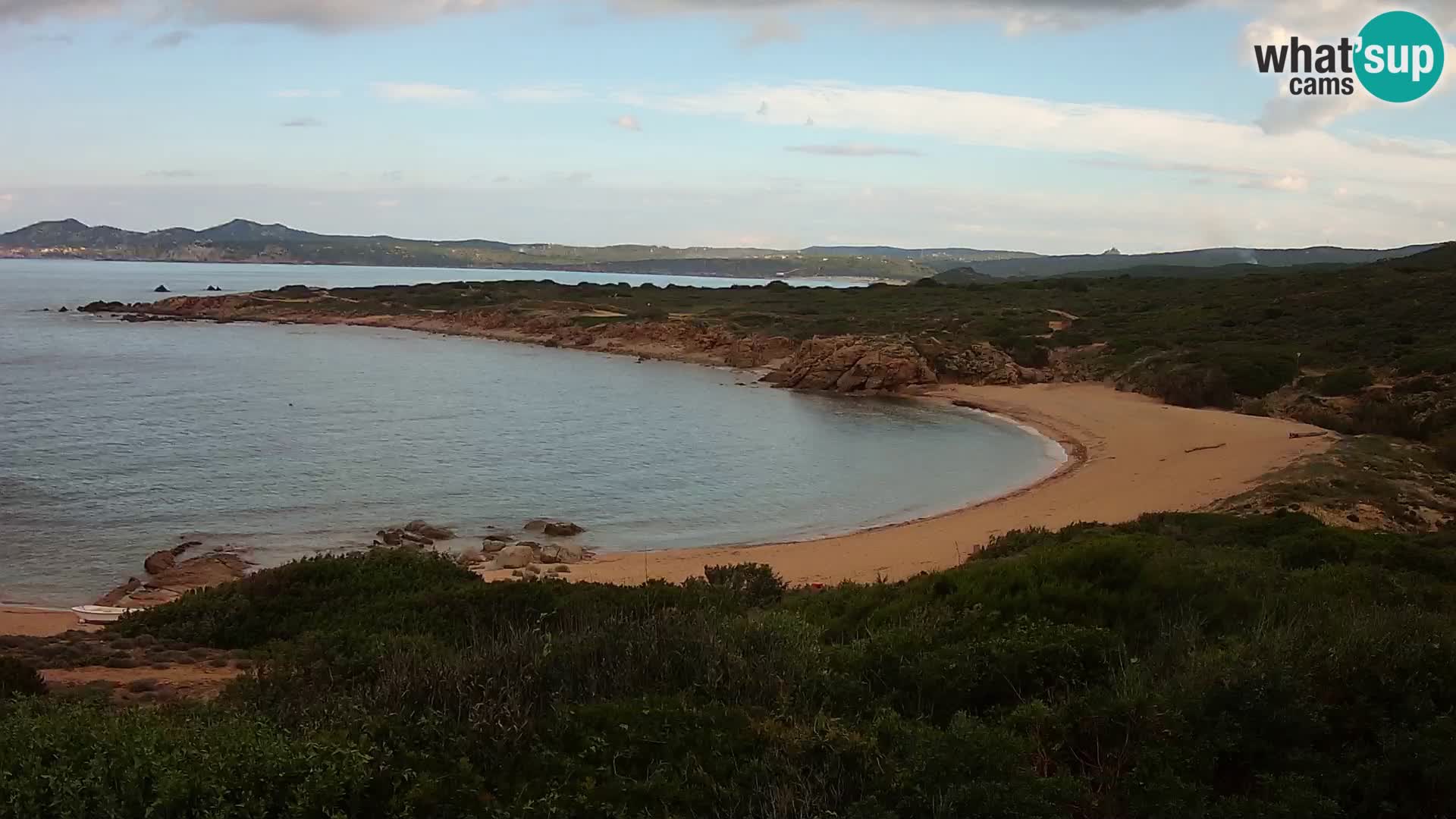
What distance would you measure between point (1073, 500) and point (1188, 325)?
29.0 metres

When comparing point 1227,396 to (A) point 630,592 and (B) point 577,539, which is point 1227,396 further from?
(A) point 630,592

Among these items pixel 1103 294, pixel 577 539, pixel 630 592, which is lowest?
pixel 577 539

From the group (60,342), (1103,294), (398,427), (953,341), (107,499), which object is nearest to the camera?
(107,499)

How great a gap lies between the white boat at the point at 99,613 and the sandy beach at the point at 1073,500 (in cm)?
17

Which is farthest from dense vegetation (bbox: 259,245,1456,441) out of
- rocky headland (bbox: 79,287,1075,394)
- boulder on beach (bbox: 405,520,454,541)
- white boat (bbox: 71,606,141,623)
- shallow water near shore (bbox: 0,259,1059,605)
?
white boat (bbox: 71,606,141,623)

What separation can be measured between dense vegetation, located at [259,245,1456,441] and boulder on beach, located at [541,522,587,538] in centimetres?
Result: 1764

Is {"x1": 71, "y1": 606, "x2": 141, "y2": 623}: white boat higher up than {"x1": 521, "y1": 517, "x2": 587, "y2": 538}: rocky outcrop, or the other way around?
{"x1": 71, "y1": 606, "x2": 141, "y2": 623}: white boat

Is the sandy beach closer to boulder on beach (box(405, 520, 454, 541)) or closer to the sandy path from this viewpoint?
the sandy path

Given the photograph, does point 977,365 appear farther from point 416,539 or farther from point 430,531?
point 416,539

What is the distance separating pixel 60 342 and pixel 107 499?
139 ft

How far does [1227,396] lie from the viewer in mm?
31188

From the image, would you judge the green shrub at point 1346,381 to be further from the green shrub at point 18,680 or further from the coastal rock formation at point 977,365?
the green shrub at point 18,680

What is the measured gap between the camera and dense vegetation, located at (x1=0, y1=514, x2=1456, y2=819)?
449 centimetres

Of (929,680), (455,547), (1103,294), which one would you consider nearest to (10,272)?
(1103,294)
